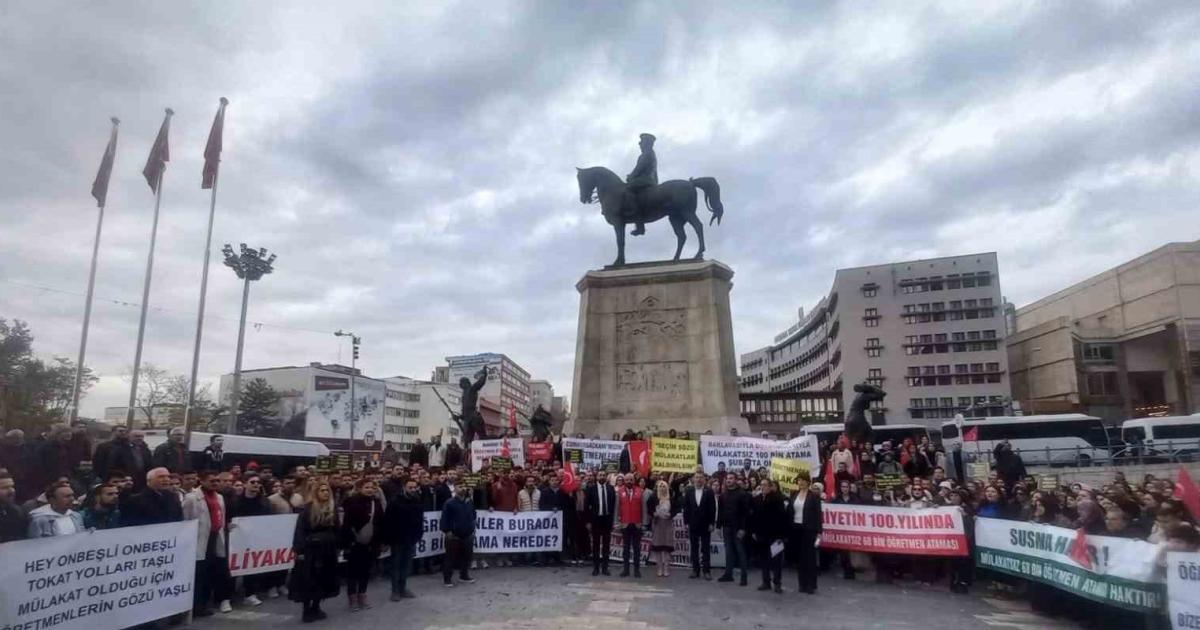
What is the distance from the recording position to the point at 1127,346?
7512 centimetres

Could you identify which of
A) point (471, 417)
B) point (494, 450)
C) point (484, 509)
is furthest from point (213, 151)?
point (484, 509)

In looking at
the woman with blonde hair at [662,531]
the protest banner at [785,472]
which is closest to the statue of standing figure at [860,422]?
the protest banner at [785,472]

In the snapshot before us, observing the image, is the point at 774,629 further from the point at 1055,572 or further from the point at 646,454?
the point at 646,454

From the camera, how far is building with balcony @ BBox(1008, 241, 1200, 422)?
68.2 metres

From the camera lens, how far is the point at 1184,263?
68.7 m

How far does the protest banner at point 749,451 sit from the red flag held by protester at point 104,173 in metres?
23.3

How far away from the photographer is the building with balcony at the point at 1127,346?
224 feet

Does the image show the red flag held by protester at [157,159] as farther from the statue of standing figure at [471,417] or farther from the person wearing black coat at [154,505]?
the person wearing black coat at [154,505]

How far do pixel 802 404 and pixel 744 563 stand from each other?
7980cm

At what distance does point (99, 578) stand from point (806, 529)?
9530 mm

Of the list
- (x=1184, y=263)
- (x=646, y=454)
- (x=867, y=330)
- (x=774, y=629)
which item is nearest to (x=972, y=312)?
(x=867, y=330)

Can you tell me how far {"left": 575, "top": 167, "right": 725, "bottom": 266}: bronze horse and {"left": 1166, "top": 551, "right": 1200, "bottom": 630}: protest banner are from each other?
1467 cm

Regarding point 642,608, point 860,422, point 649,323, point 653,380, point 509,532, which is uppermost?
point 649,323

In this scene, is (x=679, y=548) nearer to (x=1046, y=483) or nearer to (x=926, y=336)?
(x=1046, y=483)
